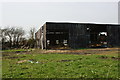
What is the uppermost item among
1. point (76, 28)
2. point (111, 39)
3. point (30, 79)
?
point (76, 28)

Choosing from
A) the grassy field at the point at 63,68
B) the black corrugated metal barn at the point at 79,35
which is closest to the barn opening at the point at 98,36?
the black corrugated metal barn at the point at 79,35

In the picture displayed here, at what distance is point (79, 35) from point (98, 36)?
11487 mm

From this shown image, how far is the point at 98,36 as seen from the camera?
1816 inches

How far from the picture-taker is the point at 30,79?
21.1 ft

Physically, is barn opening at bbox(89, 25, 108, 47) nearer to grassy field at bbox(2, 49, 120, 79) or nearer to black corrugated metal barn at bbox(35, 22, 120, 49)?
black corrugated metal barn at bbox(35, 22, 120, 49)

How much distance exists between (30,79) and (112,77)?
400 centimetres

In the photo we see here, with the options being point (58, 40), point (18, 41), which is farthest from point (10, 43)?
point (58, 40)

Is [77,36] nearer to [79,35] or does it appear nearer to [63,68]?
[79,35]

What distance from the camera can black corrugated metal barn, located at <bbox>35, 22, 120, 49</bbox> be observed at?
3656cm

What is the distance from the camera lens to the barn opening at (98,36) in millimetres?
42625

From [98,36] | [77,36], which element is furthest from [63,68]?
[98,36]

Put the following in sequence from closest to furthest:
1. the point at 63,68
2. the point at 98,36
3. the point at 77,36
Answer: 1. the point at 63,68
2. the point at 77,36
3. the point at 98,36

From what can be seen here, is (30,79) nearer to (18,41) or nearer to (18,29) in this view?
(18,41)

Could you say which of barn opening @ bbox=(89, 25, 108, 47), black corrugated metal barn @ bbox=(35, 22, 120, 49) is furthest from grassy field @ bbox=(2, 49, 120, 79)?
barn opening @ bbox=(89, 25, 108, 47)
